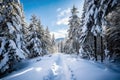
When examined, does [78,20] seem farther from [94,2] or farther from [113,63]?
[113,63]

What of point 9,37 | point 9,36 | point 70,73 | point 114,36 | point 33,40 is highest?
point 33,40

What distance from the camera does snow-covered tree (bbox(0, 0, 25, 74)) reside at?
17.2m

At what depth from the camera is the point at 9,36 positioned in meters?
18.4

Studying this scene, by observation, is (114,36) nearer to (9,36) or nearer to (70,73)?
(70,73)

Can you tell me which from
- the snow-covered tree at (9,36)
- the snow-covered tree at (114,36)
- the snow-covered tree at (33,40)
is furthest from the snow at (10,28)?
the snow-covered tree at (33,40)

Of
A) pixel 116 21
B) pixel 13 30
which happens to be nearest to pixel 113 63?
pixel 116 21

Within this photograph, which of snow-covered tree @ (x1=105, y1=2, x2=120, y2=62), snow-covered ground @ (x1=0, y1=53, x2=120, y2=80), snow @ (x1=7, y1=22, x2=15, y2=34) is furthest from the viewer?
snow @ (x1=7, y1=22, x2=15, y2=34)

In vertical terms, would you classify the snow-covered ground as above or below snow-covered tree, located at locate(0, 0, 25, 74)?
below

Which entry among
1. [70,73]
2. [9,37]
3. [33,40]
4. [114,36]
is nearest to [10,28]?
[9,37]

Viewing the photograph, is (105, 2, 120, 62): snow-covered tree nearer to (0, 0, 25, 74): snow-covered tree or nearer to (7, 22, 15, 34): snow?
(0, 0, 25, 74): snow-covered tree

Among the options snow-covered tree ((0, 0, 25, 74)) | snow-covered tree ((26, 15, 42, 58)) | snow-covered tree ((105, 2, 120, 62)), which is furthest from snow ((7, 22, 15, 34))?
snow-covered tree ((26, 15, 42, 58))

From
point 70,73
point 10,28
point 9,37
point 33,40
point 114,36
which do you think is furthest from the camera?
point 33,40

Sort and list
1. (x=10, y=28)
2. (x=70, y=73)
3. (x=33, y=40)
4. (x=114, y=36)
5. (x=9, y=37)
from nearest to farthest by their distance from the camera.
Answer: (x=70, y=73), (x=114, y=36), (x=9, y=37), (x=10, y=28), (x=33, y=40)

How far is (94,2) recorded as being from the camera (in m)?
21.9
